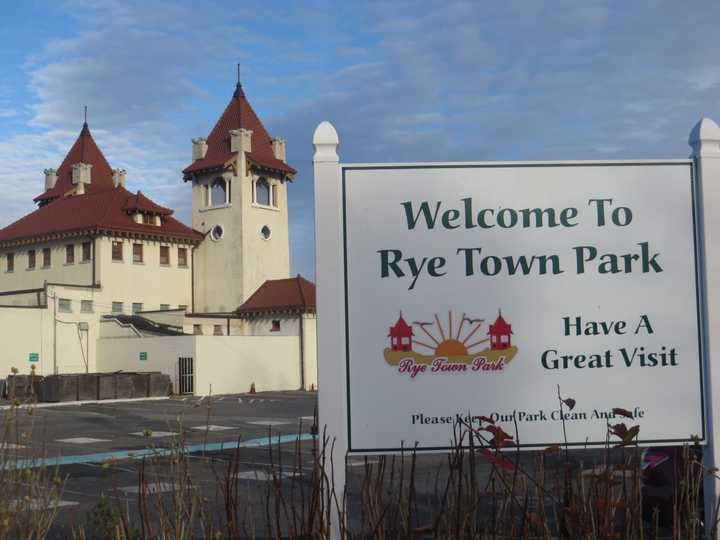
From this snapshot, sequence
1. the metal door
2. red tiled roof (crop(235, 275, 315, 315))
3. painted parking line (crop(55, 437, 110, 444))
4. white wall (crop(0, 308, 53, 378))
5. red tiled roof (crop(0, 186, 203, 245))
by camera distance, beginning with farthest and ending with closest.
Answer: red tiled roof (crop(0, 186, 203, 245))
red tiled roof (crop(235, 275, 315, 315))
the metal door
white wall (crop(0, 308, 53, 378))
painted parking line (crop(55, 437, 110, 444))

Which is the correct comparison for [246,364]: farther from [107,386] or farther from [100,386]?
[100,386]

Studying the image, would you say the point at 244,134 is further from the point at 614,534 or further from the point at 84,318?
the point at 614,534

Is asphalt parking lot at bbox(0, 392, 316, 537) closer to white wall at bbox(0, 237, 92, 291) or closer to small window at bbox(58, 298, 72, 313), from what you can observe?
small window at bbox(58, 298, 72, 313)

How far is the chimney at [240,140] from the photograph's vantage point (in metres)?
65.4

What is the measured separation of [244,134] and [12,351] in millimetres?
24282

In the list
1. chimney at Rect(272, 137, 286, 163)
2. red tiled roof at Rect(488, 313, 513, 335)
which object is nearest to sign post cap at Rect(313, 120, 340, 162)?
red tiled roof at Rect(488, 313, 513, 335)

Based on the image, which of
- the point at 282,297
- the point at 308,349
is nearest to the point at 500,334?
the point at 308,349

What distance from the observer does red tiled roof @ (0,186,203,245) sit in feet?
199

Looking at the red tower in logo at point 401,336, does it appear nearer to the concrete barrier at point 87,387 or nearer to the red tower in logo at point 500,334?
the red tower in logo at point 500,334

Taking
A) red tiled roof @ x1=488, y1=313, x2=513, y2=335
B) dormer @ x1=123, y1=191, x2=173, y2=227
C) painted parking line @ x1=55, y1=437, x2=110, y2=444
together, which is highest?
dormer @ x1=123, y1=191, x2=173, y2=227

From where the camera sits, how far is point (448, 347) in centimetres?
498

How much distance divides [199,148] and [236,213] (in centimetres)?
659

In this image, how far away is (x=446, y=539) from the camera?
4.26 meters

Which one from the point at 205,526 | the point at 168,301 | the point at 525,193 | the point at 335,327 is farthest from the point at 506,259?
the point at 168,301
